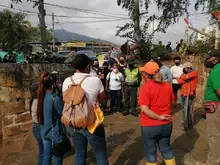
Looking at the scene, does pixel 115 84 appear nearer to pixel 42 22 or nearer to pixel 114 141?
pixel 114 141

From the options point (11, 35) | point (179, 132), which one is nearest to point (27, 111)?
point (179, 132)

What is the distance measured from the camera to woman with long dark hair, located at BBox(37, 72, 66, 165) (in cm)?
361

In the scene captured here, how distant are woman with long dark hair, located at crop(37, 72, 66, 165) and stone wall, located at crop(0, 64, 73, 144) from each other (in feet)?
8.97

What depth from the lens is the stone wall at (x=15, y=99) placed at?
240 inches

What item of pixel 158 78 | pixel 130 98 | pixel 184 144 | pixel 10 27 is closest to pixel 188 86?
pixel 184 144

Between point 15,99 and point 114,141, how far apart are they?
2360 millimetres

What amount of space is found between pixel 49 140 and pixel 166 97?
1635mm

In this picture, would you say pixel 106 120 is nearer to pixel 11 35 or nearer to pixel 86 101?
pixel 86 101

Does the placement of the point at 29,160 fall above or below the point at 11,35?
below

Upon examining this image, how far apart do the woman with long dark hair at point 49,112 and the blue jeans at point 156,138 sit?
43.2 inches

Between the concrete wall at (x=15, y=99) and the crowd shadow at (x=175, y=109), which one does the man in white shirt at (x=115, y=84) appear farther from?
the concrete wall at (x=15, y=99)

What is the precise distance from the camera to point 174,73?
8.27m

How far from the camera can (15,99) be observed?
620cm

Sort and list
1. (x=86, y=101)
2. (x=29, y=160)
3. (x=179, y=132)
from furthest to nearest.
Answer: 1. (x=179, y=132)
2. (x=29, y=160)
3. (x=86, y=101)
